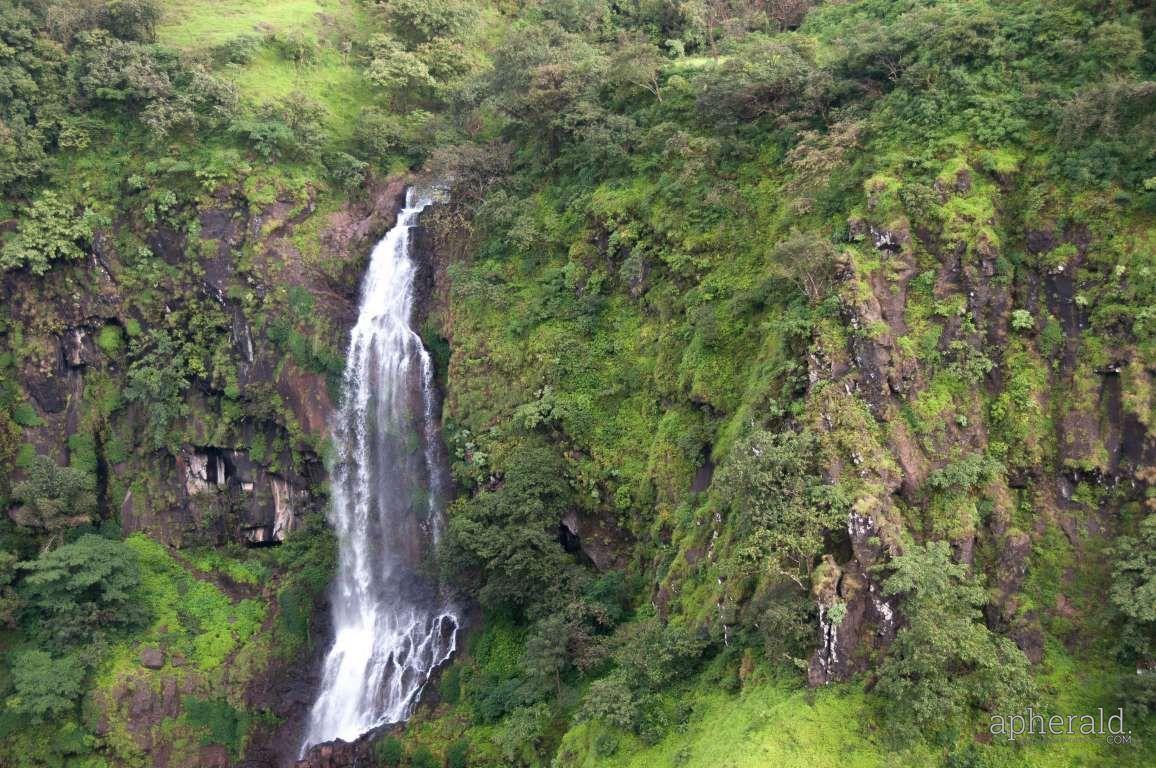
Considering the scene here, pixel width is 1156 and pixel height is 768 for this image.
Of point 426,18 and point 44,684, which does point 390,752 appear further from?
point 426,18

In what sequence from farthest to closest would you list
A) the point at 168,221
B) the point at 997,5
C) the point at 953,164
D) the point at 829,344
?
the point at 168,221 → the point at 997,5 → the point at 953,164 → the point at 829,344

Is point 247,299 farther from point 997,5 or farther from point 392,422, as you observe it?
point 997,5

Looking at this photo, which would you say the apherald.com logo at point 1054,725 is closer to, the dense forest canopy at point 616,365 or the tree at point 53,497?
the dense forest canopy at point 616,365

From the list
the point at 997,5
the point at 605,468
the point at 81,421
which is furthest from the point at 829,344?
the point at 81,421

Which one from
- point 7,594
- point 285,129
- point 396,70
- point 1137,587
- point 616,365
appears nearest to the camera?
point 1137,587

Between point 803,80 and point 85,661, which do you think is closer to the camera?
point 803,80

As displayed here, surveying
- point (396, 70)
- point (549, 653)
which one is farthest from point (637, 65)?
point (549, 653)
